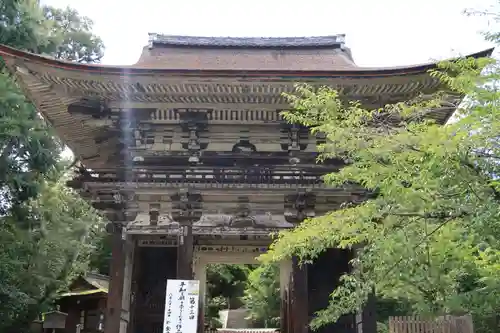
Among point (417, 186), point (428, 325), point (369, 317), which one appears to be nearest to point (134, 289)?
point (369, 317)

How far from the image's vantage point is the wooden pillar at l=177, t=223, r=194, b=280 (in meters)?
8.27

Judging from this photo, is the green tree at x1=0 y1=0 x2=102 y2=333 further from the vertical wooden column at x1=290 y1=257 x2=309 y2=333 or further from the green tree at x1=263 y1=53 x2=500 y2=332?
the green tree at x1=263 y1=53 x2=500 y2=332

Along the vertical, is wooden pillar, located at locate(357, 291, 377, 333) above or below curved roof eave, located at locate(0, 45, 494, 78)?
below

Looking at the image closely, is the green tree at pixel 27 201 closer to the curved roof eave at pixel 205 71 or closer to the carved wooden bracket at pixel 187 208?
the curved roof eave at pixel 205 71

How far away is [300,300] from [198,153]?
3281mm

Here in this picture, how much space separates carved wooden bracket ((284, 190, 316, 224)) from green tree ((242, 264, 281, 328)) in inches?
512

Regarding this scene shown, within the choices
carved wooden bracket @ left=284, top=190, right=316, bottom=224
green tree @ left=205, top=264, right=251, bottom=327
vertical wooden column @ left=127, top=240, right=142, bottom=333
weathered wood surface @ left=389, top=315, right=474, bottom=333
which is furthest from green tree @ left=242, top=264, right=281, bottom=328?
weathered wood surface @ left=389, top=315, right=474, bottom=333

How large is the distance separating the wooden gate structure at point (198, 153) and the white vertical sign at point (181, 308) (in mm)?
1099

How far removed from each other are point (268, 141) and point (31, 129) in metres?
8.71

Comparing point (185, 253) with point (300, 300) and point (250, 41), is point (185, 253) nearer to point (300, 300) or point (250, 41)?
point (300, 300)

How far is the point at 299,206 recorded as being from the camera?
338 inches

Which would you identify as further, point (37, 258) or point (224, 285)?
point (224, 285)

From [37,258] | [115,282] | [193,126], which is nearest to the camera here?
[115,282]

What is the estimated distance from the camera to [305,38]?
13.4 meters
